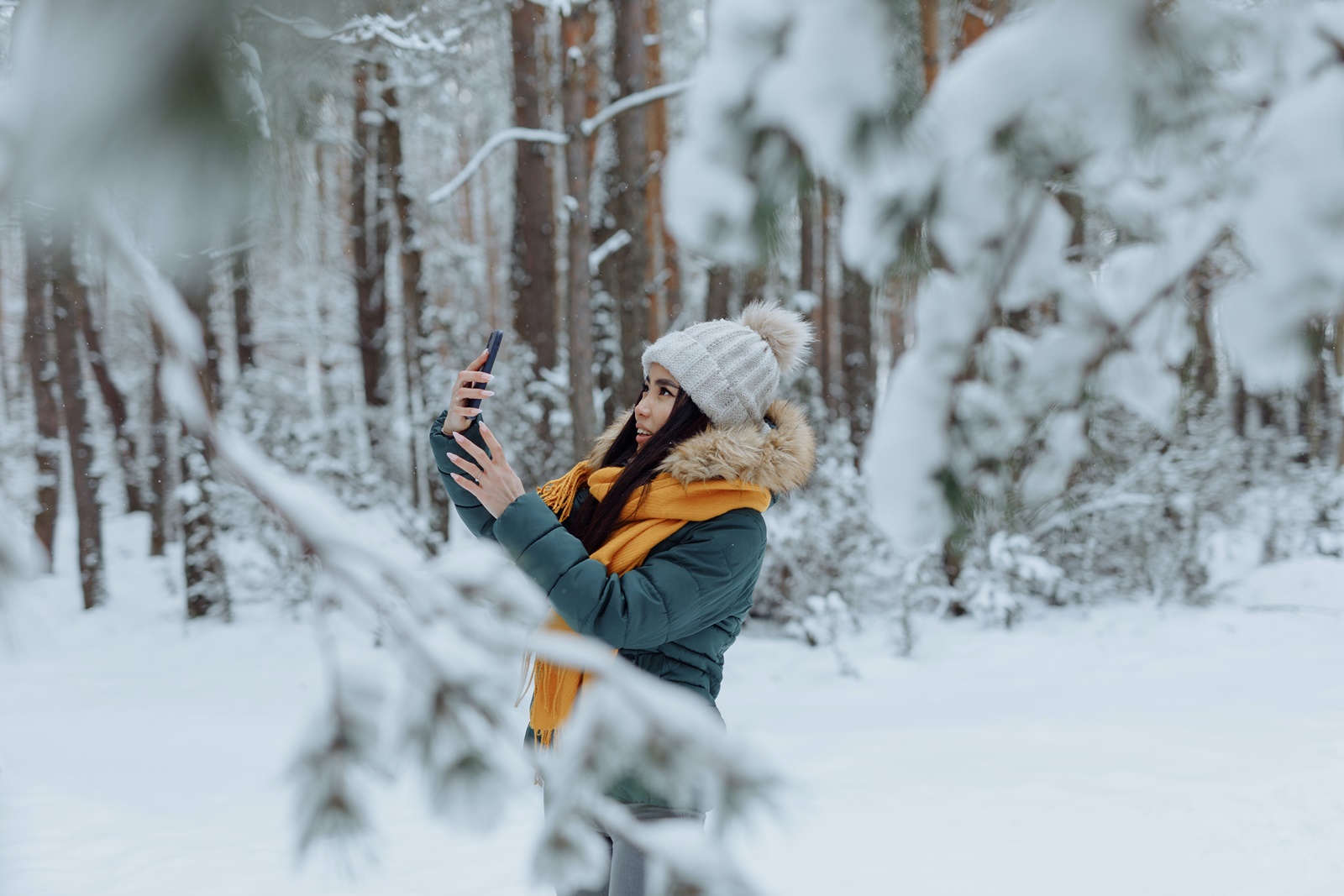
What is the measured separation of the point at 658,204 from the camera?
47.9 ft

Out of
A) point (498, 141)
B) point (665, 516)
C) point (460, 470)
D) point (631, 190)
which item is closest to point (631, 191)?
point (631, 190)

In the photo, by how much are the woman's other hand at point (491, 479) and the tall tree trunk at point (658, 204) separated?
772 cm

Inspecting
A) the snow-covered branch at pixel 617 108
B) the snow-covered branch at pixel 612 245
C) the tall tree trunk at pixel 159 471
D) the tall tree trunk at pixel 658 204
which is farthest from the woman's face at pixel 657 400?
the tall tree trunk at pixel 159 471

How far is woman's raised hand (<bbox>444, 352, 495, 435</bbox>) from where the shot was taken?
74.2 inches

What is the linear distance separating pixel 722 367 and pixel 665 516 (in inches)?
12.9

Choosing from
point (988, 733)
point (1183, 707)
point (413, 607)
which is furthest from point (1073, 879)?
point (413, 607)

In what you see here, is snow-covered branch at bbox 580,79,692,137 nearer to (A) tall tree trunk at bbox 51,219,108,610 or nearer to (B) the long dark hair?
(B) the long dark hair

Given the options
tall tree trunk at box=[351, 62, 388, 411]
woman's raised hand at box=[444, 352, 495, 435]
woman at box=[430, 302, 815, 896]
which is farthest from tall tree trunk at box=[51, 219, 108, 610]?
woman at box=[430, 302, 815, 896]

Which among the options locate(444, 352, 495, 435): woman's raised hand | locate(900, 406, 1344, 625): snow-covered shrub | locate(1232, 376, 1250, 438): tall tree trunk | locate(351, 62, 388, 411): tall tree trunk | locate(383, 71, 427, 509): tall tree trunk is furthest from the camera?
locate(351, 62, 388, 411): tall tree trunk

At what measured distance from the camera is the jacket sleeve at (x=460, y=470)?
1951 millimetres

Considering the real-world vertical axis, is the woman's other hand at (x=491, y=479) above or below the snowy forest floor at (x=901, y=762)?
Answer: above

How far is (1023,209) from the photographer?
1073 millimetres

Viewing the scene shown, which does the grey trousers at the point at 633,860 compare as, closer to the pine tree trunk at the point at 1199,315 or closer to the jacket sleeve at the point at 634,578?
the jacket sleeve at the point at 634,578

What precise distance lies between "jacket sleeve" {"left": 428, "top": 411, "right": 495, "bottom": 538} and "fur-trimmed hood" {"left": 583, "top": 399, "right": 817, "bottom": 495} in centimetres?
42
